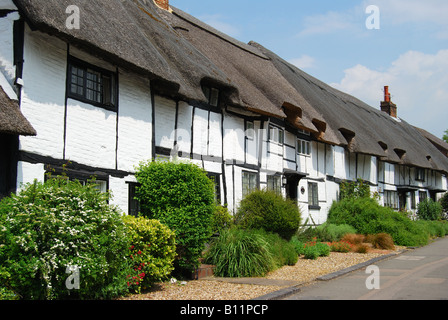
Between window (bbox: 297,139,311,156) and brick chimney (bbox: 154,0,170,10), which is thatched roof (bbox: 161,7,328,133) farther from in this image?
window (bbox: 297,139,311,156)

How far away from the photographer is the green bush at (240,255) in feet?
34.1

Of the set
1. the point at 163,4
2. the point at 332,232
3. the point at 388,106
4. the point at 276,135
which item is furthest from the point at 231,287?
the point at 388,106

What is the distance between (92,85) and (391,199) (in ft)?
82.8

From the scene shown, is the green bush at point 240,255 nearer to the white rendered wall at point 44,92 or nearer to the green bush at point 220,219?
the green bush at point 220,219

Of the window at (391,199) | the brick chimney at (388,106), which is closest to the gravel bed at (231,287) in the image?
the window at (391,199)

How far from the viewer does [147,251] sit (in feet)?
27.8

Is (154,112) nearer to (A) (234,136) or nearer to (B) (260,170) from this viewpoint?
(A) (234,136)

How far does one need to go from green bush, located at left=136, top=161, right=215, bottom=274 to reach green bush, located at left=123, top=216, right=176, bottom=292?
722mm

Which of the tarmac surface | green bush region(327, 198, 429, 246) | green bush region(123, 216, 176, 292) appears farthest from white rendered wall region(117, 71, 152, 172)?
green bush region(327, 198, 429, 246)

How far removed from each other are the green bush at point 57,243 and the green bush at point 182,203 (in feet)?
7.68

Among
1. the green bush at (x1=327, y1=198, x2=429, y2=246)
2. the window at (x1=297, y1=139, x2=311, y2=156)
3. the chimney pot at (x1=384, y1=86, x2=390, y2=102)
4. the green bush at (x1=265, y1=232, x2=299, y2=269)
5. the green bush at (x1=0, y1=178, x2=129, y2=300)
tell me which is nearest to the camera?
the green bush at (x1=0, y1=178, x2=129, y2=300)

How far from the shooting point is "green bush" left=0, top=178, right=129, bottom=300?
6352 millimetres

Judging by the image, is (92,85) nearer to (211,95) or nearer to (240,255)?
(211,95)

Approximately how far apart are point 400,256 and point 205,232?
8.14 m
